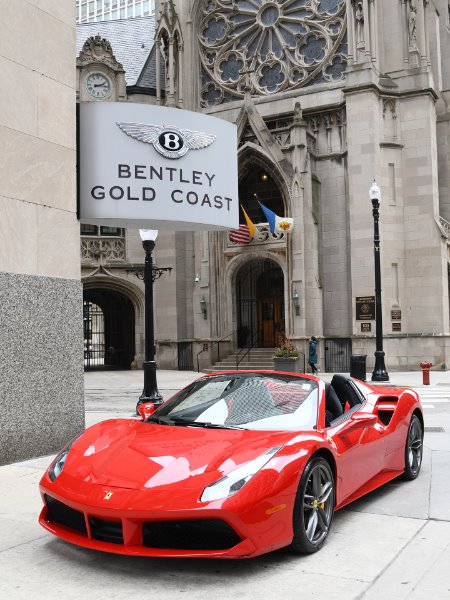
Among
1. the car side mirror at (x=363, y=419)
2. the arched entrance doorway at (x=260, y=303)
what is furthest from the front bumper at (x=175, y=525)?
the arched entrance doorway at (x=260, y=303)

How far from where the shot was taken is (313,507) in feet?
15.5

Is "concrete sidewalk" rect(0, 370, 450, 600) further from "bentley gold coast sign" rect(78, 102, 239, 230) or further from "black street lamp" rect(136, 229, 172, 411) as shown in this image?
"black street lamp" rect(136, 229, 172, 411)

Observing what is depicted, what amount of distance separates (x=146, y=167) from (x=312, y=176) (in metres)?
20.1

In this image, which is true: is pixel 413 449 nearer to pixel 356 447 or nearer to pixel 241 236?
pixel 356 447

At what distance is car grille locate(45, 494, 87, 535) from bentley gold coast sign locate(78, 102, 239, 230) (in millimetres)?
5311

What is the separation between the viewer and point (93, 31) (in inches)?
1613

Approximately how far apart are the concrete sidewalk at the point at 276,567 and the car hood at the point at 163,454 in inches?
21.5

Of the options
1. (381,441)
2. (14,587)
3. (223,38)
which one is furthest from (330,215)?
(14,587)

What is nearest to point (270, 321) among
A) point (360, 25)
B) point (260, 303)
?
point (260, 303)

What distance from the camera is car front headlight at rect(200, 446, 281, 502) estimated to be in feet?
13.8

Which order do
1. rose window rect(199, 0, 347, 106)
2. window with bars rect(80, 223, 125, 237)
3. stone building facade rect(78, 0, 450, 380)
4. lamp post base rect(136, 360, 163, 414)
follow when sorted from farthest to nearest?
window with bars rect(80, 223, 125, 237) < rose window rect(199, 0, 347, 106) < stone building facade rect(78, 0, 450, 380) < lamp post base rect(136, 360, 163, 414)

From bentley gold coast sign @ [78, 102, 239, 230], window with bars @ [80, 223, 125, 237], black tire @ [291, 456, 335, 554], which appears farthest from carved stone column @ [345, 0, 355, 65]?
black tire @ [291, 456, 335, 554]

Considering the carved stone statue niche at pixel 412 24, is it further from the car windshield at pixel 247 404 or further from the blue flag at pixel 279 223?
the car windshield at pixel 247 404

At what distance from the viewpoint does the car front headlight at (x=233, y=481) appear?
4.19 meters
